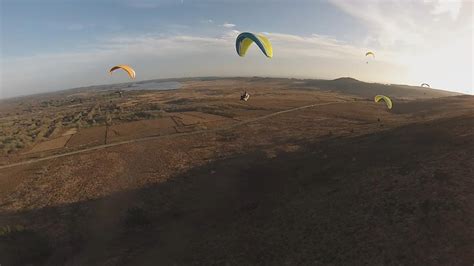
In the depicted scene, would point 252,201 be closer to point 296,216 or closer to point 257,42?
point 296,216

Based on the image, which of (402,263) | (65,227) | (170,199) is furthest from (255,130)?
(402,263)

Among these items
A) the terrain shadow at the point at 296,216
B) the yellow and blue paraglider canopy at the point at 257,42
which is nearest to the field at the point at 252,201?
the terrain shadow at the point at 296,216

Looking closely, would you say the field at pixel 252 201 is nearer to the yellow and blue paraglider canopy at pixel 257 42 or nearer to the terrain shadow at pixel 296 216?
the terrain shadow at pixel 296 216

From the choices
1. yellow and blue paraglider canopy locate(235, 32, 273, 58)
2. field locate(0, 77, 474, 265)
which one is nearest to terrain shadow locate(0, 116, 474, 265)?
field locate(0, 77, 474, 265)

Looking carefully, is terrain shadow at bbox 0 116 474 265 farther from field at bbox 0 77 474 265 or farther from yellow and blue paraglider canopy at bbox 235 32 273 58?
yellow and blue paraglider canopy at bbox 235 32 273 58

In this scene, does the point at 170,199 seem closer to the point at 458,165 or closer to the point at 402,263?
the point at 402,263

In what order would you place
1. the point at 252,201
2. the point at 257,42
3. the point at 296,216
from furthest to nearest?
1. the point at 257,42
2. the point at 252,201
3. the point at 296,216

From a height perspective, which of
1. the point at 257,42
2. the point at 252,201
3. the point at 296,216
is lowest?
the point at 252,201

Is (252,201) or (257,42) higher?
(257,42)

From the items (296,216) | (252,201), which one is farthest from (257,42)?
(296,216)
